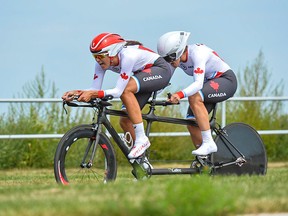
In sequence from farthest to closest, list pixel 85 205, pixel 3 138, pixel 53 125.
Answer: pixel 53 125 < pixel 3 138 < pixel 85 205

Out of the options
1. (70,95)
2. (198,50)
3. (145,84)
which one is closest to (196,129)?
(198,50)

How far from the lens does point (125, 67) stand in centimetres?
900

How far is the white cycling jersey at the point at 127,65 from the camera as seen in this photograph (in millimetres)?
8922

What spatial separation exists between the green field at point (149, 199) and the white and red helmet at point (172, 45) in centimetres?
217

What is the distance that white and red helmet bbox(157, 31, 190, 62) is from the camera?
370 inches

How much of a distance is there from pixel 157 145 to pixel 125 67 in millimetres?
7884

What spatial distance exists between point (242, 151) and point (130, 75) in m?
2.03

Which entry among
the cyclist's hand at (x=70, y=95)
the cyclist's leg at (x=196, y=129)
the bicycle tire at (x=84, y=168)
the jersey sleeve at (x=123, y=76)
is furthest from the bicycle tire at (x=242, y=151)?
the cyclist's hand at (x=70, y=95)

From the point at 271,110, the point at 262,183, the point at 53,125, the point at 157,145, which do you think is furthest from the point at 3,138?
the point at 262,183

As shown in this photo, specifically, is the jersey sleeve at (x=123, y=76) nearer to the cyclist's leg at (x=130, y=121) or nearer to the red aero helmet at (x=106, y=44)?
the red aero helmet at (x=106, y=44)

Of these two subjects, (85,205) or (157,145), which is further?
(157,145)

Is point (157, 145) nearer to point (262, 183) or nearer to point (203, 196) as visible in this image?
point (262, 183)

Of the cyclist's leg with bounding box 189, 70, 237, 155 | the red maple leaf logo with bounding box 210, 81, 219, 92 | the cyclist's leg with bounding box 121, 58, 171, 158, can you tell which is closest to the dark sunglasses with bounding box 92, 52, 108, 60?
the cyclist's leg with bounding box 121, 58, 171, 158

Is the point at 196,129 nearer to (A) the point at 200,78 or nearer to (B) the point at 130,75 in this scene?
(A) the point at 200,78
